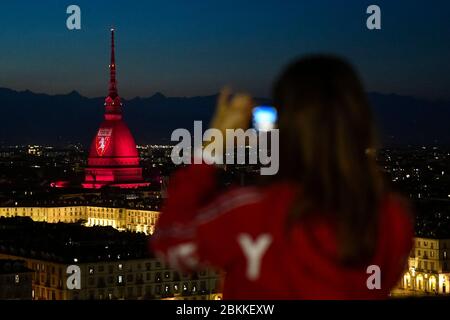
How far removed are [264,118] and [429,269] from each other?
38.7 metres

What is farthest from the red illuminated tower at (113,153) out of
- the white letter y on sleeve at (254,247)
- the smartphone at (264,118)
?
the white letter y on sleeve at (254,247)

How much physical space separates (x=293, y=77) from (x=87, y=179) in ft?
229

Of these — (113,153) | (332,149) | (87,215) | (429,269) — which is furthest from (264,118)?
(113,153)

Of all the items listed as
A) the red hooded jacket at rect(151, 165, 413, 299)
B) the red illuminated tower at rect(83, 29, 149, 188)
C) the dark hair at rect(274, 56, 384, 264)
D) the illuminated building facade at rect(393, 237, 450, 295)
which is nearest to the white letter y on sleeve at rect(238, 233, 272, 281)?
the red hooded jacket at rect(151, 165, 413, 299)

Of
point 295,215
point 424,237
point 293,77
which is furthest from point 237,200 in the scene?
point 424,237

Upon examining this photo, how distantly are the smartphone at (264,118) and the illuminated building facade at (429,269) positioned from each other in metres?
36.9

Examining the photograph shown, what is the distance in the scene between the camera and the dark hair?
2443 millimetres

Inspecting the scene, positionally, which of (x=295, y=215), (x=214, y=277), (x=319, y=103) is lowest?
(x=214, y=277)

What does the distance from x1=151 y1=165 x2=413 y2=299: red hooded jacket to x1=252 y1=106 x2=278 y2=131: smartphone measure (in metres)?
0.17

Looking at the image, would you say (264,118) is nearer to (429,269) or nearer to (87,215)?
(429,269)

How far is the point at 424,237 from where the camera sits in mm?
40938

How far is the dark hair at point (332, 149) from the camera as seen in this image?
2.44m

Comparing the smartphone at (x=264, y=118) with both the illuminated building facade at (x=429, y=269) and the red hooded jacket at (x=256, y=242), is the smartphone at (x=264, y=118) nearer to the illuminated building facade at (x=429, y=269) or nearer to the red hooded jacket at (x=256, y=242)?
the red hooded jacket at (x=256, y=242)
